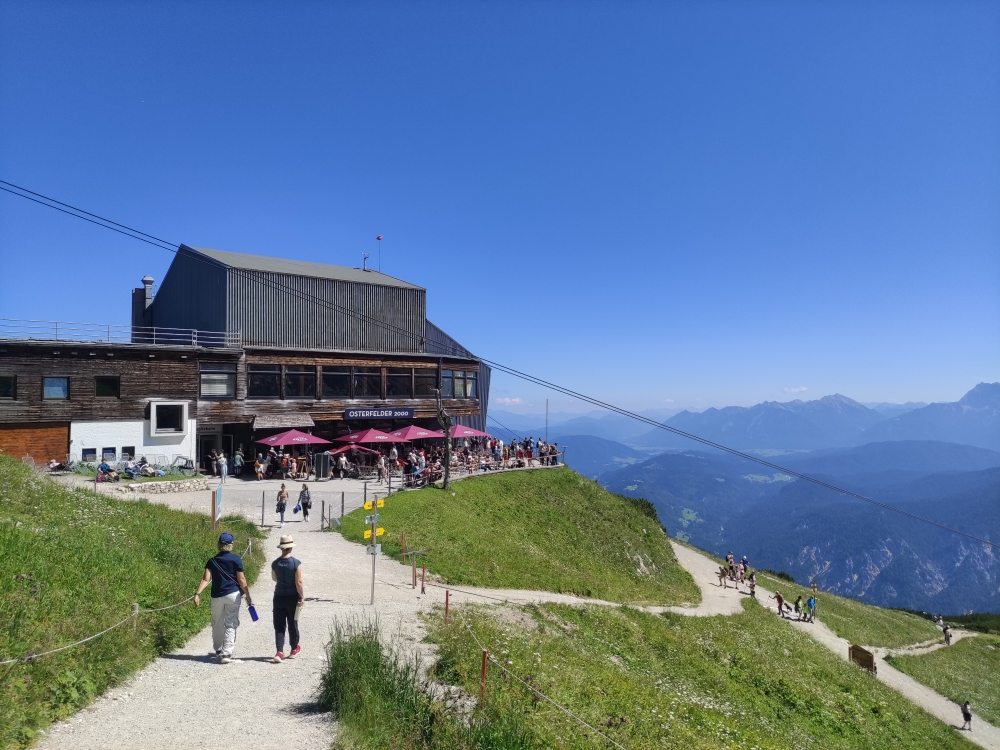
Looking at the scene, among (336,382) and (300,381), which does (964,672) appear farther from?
(300,381)

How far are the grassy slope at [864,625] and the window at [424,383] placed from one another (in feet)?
106

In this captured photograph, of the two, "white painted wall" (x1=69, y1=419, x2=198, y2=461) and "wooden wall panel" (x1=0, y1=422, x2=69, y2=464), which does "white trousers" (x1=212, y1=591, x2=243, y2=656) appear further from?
"white painted wall" (x1=69, y1=419, x2=198, y2=461)

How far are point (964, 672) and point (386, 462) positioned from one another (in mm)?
41749

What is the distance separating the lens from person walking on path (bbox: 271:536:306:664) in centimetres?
939

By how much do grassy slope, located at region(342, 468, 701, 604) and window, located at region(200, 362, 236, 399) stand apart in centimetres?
1633

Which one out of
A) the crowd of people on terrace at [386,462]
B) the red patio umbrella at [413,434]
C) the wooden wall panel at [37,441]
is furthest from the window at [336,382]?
the wooden wall panel at [37,441]

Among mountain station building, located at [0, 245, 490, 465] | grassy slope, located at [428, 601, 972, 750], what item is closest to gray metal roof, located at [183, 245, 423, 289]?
mountain station building, located at [0, 245, 490, 465]

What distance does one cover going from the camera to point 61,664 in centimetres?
773

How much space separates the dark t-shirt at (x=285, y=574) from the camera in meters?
9.35

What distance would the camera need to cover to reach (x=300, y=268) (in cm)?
4875


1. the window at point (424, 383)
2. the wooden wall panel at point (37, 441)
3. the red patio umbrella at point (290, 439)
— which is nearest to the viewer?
the wooden wall panel at point (37, 441)

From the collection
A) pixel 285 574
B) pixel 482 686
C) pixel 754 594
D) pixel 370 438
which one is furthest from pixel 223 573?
pixel 754 594

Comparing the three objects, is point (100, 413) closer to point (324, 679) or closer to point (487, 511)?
point (487, 511)

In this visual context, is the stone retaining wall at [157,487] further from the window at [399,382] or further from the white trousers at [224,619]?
the white trousers at [224,619]
